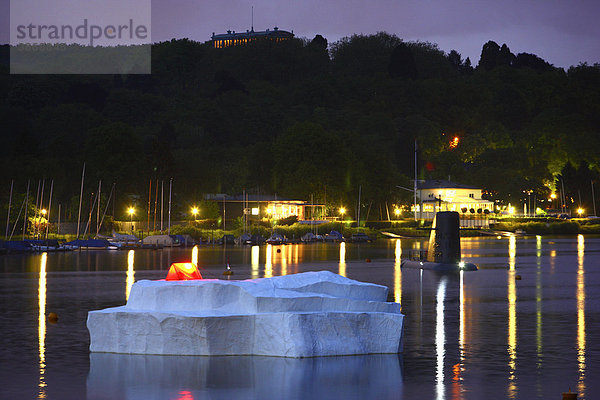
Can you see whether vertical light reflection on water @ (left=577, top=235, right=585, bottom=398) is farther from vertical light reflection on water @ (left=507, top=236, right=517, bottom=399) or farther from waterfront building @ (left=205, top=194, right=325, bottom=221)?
waterfront building @ (left=205, top=194, right=325, bottom=221)

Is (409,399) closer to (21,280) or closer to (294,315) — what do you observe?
(294,315)

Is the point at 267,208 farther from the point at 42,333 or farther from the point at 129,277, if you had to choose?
the point at 42,333

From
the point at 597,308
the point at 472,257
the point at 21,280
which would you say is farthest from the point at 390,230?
the point at 597,308

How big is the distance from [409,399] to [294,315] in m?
4.23

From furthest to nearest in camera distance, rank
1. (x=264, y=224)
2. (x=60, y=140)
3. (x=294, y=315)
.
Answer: (x=60, y=140) < (x=264, y=224) < (x=294, y=315)

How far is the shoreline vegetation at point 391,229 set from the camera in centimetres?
13000

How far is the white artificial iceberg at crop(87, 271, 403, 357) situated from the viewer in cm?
2250

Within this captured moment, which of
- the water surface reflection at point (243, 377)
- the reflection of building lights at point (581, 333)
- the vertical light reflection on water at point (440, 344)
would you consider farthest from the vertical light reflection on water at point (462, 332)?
the reflection of building lights at point (581, 333)

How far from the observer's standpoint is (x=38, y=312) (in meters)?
35.8

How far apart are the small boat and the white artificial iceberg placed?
105429mm

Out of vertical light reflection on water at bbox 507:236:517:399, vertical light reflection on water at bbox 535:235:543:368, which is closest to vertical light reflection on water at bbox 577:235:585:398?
vertical light reflection on water at bbox 535:235:543:368

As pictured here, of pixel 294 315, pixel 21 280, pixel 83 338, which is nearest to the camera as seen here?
pixel 294 315

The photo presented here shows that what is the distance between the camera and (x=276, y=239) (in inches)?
5128

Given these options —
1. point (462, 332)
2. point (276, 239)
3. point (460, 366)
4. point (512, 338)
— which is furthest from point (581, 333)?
point (276, 239)
